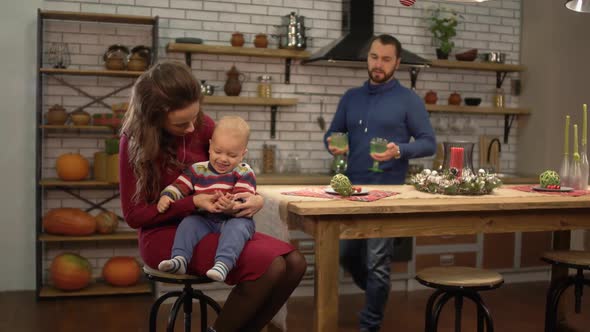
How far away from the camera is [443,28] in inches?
223

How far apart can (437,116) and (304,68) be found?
1222 millimetres

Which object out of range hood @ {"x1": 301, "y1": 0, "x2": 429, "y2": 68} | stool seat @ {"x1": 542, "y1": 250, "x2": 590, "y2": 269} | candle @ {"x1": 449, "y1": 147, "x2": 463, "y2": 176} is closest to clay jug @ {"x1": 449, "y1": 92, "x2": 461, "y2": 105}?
range hood @ {"x1": 301, "y1": 0, "x2": 429, "y2": 68}

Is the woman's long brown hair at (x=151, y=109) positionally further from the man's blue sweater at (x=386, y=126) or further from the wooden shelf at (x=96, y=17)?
the wooden shelf at (x=96, y=17)

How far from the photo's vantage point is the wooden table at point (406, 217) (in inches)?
105

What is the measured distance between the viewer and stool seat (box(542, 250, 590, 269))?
3248 millimetres

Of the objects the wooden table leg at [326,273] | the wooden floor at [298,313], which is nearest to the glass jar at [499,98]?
the wooden floor at [298,313]

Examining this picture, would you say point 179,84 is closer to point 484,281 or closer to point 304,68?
point 484,281

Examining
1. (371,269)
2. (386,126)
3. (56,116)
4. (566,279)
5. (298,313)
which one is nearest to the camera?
(566,279)

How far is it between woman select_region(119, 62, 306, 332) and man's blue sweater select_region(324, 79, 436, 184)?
1485 millimetres

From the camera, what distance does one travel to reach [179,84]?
2393 millimetres

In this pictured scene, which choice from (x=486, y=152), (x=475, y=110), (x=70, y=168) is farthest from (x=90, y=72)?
(x=486, y=152)

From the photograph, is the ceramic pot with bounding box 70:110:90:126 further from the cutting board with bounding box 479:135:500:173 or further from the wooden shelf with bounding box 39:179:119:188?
the cutting board with bounding box 479:135:500:173

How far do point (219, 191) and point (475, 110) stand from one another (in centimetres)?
378

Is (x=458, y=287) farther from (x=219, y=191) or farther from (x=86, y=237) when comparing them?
(x=86, y=237)
